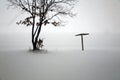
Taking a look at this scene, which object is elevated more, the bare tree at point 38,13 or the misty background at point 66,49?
the bare tree at point 38,13

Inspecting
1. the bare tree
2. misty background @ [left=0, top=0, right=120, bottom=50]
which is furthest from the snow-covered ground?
the bare tree

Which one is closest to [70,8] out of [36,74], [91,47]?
[91,47]

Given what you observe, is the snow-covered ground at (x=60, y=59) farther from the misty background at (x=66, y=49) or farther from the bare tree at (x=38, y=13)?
the bare tree at (x=38, y=13)

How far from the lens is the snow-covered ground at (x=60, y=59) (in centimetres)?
175

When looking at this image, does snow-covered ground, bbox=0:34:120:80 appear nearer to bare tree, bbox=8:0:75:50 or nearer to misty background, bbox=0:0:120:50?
misty background, bbox=0:0:120:50

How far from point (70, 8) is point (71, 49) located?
1.42 ft

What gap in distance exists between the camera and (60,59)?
181 centimetres

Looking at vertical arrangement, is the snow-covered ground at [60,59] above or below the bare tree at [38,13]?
below

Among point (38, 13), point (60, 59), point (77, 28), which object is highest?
point (38, 13)

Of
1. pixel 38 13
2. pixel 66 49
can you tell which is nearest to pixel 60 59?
pixel 66 49

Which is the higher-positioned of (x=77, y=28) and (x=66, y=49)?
(x=77, y=28)

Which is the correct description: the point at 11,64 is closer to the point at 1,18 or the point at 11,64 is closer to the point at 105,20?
the point at 1,18

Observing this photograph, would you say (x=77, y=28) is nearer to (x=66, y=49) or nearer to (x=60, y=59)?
(x=66, y=49)

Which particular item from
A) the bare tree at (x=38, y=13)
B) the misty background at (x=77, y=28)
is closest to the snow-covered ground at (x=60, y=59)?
the misty background at (x=77, y=28)
